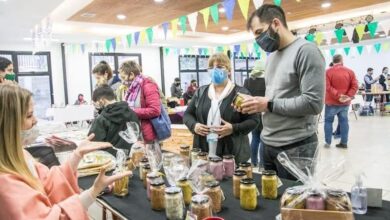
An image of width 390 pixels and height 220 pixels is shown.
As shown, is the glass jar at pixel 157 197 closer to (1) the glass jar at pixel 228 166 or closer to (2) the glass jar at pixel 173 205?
(2) the glass jar at pixel 173 205

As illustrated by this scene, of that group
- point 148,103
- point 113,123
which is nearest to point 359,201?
point 113,123

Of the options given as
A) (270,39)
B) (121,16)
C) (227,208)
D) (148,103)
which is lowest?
(227,208)

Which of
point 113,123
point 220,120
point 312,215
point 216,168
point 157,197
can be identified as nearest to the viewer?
point 312,215

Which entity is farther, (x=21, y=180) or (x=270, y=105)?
(x=270, y=105)

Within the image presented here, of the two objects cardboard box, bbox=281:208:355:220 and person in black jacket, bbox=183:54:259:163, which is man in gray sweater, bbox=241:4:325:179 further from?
cardboard box, bbox=281:208:355:220

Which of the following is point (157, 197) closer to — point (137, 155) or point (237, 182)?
point (237, 182)

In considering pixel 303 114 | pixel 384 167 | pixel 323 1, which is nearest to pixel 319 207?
pixel 303 114

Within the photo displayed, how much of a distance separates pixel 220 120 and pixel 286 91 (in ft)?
1.75

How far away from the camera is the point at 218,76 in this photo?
2133mm

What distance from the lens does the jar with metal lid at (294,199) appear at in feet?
3.39

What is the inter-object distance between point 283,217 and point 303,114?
679 millimetres

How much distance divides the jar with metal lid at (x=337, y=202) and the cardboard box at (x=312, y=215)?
0.02 meters

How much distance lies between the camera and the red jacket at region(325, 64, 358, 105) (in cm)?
544

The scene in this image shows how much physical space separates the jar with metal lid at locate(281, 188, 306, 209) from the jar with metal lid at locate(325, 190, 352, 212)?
7 centimetres
